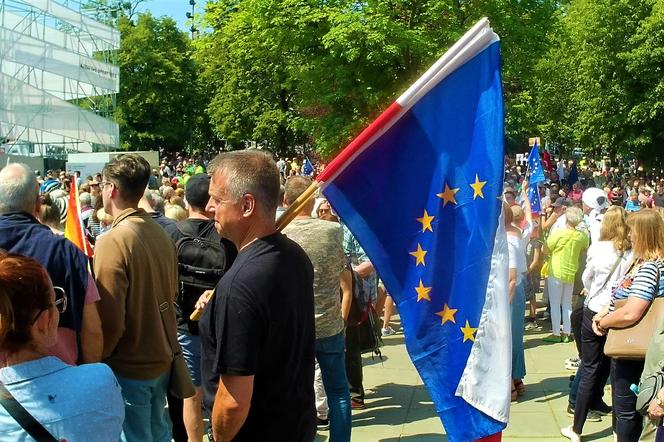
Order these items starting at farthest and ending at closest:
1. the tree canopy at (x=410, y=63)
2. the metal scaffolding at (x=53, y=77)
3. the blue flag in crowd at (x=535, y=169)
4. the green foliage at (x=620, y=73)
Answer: the metal scaffolding at (x=53, y=77) < the green foliage at (x=620, y=73) < the tree canopy at (x=410, y=63) < the blue flag in crowd at (x=535, y=169)

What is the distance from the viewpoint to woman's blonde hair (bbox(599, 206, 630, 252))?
614 centimetres

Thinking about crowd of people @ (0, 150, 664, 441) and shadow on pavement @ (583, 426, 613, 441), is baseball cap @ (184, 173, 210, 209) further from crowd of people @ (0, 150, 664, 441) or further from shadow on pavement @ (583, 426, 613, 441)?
shadow on pavement @ (583, 426, 613, 441)

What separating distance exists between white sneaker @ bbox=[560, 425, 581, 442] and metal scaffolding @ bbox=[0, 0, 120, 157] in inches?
1240

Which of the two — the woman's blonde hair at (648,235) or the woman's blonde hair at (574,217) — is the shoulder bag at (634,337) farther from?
the woman's blonde hair at (574,217)

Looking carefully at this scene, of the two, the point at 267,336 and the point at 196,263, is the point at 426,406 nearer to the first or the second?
the point at 196,263

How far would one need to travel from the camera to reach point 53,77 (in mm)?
42375

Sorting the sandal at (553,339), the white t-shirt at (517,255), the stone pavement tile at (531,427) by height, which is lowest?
the stone pavement tile at (531,427)

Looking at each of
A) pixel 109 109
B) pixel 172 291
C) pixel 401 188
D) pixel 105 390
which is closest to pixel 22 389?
pixel 105 390

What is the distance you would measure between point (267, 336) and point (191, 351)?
9.05 ft

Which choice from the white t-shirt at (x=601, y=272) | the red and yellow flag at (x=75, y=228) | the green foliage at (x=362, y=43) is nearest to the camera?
the red and yellow flag at (x=75, y=228)

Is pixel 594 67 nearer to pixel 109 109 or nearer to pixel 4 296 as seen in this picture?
pixel 109 109

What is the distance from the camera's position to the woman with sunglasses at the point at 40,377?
7.06 ft

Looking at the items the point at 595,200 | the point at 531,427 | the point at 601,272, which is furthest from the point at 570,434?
the point at 595,200

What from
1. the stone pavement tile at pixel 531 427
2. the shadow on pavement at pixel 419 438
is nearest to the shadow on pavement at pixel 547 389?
the stone pavement tile at pixel 531 427
